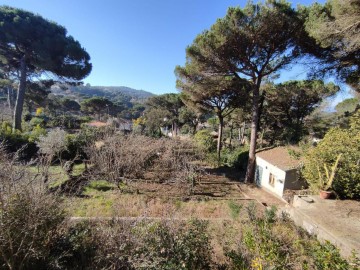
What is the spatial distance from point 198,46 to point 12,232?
976cm

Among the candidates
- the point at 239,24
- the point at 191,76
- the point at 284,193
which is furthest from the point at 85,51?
the point at 284,193

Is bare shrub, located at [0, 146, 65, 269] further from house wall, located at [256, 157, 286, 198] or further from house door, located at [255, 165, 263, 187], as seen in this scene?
house door, located at [255, 165, 263, 187]

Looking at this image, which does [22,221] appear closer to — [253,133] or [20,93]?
[253,133]

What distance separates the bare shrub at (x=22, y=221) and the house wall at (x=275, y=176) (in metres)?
9.88

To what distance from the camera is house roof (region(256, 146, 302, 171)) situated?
398 inches

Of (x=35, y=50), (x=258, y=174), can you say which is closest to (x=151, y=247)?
(x=258, y=174)

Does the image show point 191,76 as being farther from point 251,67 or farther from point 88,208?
point 88,208

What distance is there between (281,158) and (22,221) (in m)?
11.4

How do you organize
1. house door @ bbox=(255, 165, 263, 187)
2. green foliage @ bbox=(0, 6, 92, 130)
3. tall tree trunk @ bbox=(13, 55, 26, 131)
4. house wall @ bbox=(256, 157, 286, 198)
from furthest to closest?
tall tree trunk @ bbox=(13, 55, 26, 131)
green foliage @ bbox=(0, 6, 92, 130)
house door @ bbox=(255, 165, 263, 187)
house wall @ bbox=(256, 157, 286, 198)

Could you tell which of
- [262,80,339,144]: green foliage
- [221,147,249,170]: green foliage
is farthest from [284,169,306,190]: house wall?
[262,80,339,144]: green foliage

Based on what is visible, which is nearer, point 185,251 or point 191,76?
point 185,251

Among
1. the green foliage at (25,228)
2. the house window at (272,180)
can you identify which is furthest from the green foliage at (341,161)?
the green foliage at (25,228)

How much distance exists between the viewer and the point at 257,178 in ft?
39.8

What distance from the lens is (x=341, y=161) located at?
6402mm
